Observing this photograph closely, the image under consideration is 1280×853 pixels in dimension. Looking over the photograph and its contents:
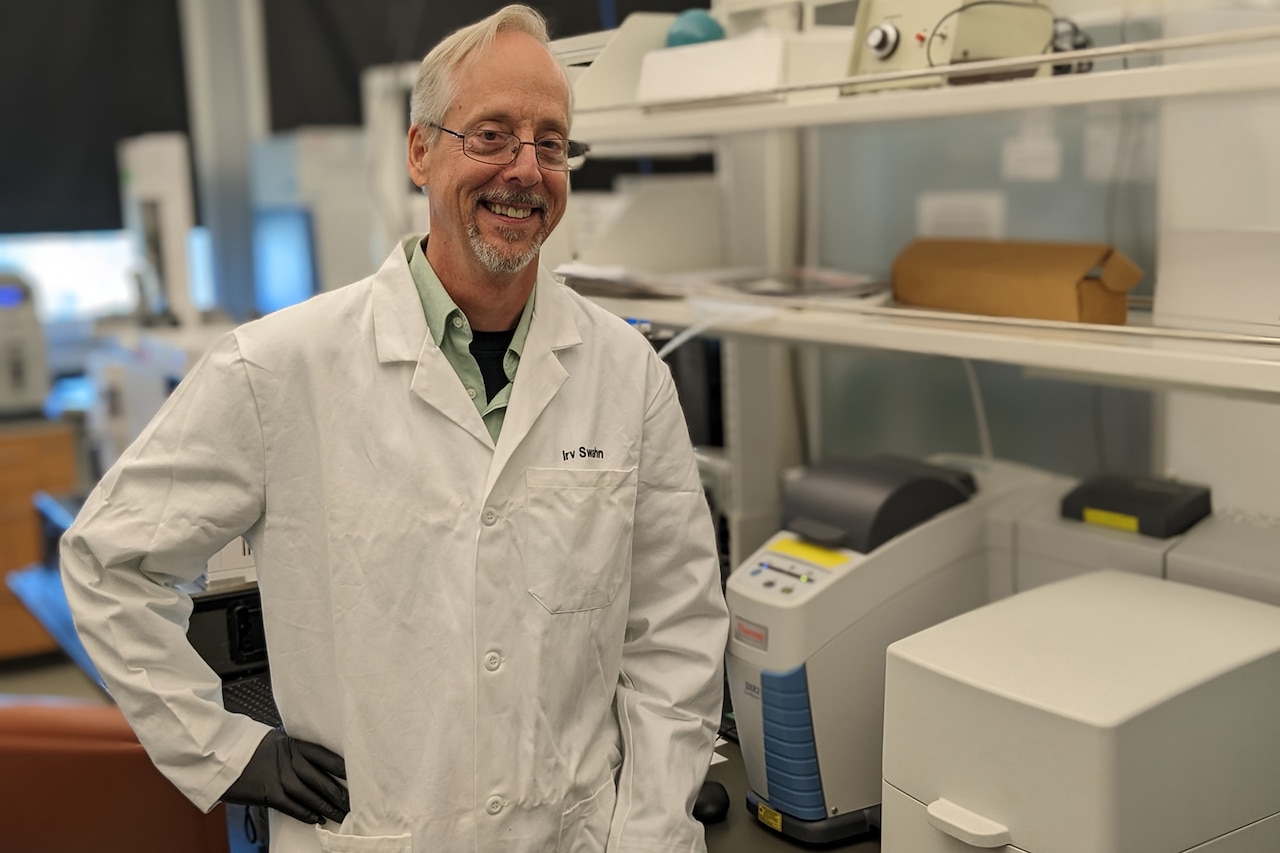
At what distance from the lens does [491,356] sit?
1255 millimetres

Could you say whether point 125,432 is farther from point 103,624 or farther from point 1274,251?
Answer: point 1274,251

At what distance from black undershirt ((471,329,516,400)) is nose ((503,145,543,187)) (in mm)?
175

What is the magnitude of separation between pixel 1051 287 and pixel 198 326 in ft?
9.74

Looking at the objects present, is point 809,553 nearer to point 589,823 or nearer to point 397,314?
point 589,823

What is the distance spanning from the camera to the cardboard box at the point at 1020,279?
1.41m

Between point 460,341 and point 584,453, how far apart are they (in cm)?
18

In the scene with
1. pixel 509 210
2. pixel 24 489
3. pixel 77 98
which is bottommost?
pixel 24 489

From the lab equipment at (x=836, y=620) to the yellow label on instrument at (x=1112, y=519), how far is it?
135mm

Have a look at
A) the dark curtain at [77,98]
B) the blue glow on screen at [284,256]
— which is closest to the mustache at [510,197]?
the blue glow on screen at [284,256]

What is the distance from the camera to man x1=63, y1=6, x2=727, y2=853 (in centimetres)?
113

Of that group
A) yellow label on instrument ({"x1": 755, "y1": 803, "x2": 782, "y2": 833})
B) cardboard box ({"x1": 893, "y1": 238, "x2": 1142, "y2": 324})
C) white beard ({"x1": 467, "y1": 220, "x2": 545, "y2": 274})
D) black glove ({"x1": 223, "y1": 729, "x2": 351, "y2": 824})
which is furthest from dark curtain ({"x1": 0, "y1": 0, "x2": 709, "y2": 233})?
black glove ({"x1": 223, "y1": 729, "x2": 351, "y2": 824})

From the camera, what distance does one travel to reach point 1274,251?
4.01ft

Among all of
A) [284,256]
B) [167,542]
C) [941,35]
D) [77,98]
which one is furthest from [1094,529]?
[77,98]

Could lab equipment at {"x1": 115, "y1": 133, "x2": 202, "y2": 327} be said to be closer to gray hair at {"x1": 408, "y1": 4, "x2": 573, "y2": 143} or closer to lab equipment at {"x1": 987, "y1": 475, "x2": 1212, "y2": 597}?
gray hair at {"x1": 408, "y1": 4, "x2": 573, "y2": 143}
